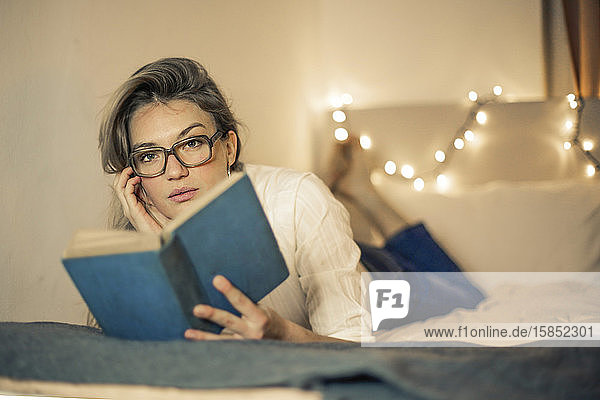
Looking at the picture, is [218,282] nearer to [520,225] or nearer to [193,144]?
[193,144]

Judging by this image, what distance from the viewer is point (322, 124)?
73.5 inches

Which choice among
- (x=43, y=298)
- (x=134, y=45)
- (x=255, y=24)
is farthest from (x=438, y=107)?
(x=43, y=298)

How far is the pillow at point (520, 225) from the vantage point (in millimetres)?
1535

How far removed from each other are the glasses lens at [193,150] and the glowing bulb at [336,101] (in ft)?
2.69

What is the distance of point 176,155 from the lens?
1.09m

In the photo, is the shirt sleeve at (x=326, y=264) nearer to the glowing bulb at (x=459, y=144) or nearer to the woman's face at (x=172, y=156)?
the woman's face at (x=172, y=156)

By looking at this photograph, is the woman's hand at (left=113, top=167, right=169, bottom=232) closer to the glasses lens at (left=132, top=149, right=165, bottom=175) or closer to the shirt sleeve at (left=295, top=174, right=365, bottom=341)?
the glasses lens at (left=132, top=149, right=165, bottom=175)

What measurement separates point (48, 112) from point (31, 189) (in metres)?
0.20

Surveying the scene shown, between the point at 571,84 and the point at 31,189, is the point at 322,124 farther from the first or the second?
the point at 31,189

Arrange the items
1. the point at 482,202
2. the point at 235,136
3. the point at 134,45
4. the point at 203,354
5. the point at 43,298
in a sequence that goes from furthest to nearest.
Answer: the point at 482,202
the point at 134,45
the point at 43,298
the point at 235,136
the point at 203,354

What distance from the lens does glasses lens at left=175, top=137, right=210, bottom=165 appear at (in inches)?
43.5

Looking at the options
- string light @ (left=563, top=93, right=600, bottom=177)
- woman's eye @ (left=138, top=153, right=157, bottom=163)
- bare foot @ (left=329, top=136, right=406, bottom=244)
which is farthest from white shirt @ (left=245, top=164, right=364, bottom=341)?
string light @ (left=563, top=93, right=600, bottom=177)

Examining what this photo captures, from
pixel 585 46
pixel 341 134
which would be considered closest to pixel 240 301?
pixel 341 134

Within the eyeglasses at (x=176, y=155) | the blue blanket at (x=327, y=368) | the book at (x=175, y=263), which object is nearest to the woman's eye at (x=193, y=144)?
the eyeglasses at (x=176, y=155)
